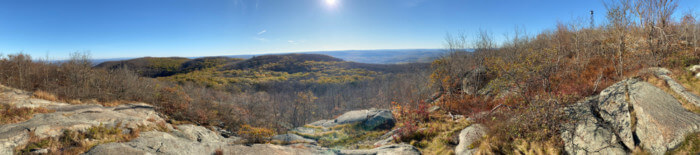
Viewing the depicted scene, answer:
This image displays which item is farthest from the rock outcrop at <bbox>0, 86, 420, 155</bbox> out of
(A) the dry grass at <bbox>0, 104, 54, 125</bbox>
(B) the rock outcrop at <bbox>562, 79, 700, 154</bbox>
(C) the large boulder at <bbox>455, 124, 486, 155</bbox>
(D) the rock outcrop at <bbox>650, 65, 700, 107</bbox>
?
(D) the rock outcrop at <bbox>650, 65, 700, 107</bbox>

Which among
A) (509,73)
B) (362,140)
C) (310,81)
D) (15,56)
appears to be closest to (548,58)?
(509,73)

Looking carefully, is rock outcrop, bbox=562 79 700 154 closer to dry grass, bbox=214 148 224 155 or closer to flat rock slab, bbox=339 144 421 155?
flat rock slab, bbox=339 144 421 155

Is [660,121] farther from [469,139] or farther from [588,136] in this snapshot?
[469,139]

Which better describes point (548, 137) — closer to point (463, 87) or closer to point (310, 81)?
point (463, 87)

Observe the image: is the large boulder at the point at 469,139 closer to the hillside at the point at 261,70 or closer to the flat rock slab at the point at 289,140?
the flat rock slab at the point at 289,140

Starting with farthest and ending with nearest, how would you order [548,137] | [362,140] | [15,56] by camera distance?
[15,56] → [362,140] → [548,137]

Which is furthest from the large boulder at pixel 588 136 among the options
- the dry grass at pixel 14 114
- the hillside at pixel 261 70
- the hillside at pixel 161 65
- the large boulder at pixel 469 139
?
the hillside at pixel 161 65

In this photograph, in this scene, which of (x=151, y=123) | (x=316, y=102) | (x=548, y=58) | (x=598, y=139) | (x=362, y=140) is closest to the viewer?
(x=598, y=139)
